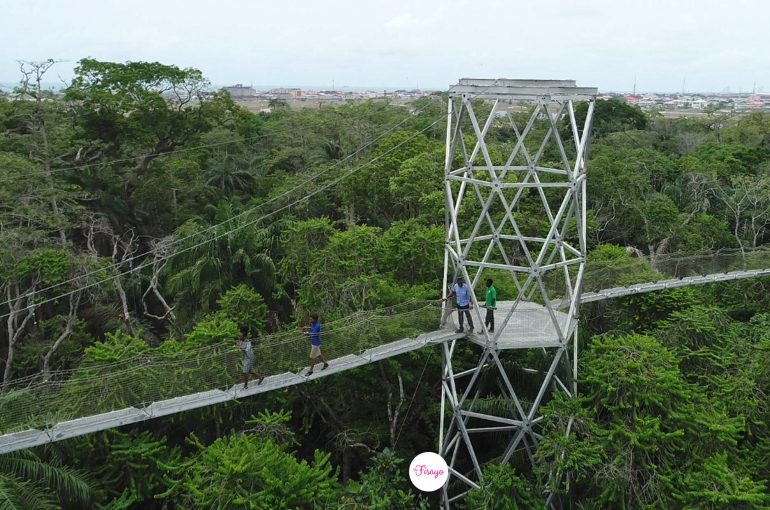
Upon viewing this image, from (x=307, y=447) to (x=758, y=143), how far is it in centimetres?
4121

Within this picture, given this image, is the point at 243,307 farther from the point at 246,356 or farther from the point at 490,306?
the point at 490,306

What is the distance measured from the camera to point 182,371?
34.7ft

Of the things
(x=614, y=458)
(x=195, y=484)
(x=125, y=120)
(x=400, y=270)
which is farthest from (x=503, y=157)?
(x=195, y=484)

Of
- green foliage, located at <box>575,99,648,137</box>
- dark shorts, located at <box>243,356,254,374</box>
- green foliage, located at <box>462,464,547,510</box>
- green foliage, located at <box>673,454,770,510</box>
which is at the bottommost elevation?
green foliage, located at <box>462,464,547,510</box>

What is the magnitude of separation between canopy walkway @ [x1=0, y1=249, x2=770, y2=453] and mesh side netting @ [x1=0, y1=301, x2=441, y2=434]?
0.05 ft

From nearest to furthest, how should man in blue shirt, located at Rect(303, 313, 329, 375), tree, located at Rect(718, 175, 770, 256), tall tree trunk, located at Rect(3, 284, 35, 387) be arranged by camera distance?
man in blue shirt, located at Rect(303, 313, 329, 375), tall tree trunk, located at Rect(3, 284, 35, 387), tree, located at Rect(718, 175, 770, 256)

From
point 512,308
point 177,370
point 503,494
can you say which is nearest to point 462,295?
point 512,308

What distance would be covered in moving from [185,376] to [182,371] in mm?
141

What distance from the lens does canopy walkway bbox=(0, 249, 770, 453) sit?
9.61 meters

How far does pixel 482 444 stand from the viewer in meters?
14.6

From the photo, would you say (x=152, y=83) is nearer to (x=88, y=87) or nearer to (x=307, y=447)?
(x=88, y=87)

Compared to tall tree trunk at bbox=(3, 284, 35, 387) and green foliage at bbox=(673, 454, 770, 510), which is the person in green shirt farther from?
tall tree trunk at bbox=(3, 284, 35, 387)

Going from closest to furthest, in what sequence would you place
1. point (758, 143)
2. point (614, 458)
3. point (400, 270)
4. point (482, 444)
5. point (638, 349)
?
point (614, 458) < point (638, 349) < point (482, 444) < point (400, 270) < point (758, 143)

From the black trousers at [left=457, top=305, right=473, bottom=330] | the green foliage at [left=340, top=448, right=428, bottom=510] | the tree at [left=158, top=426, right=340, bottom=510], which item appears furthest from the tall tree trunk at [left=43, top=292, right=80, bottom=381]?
the black trousers at [left=457, top=305, right=473, bottom=330]
